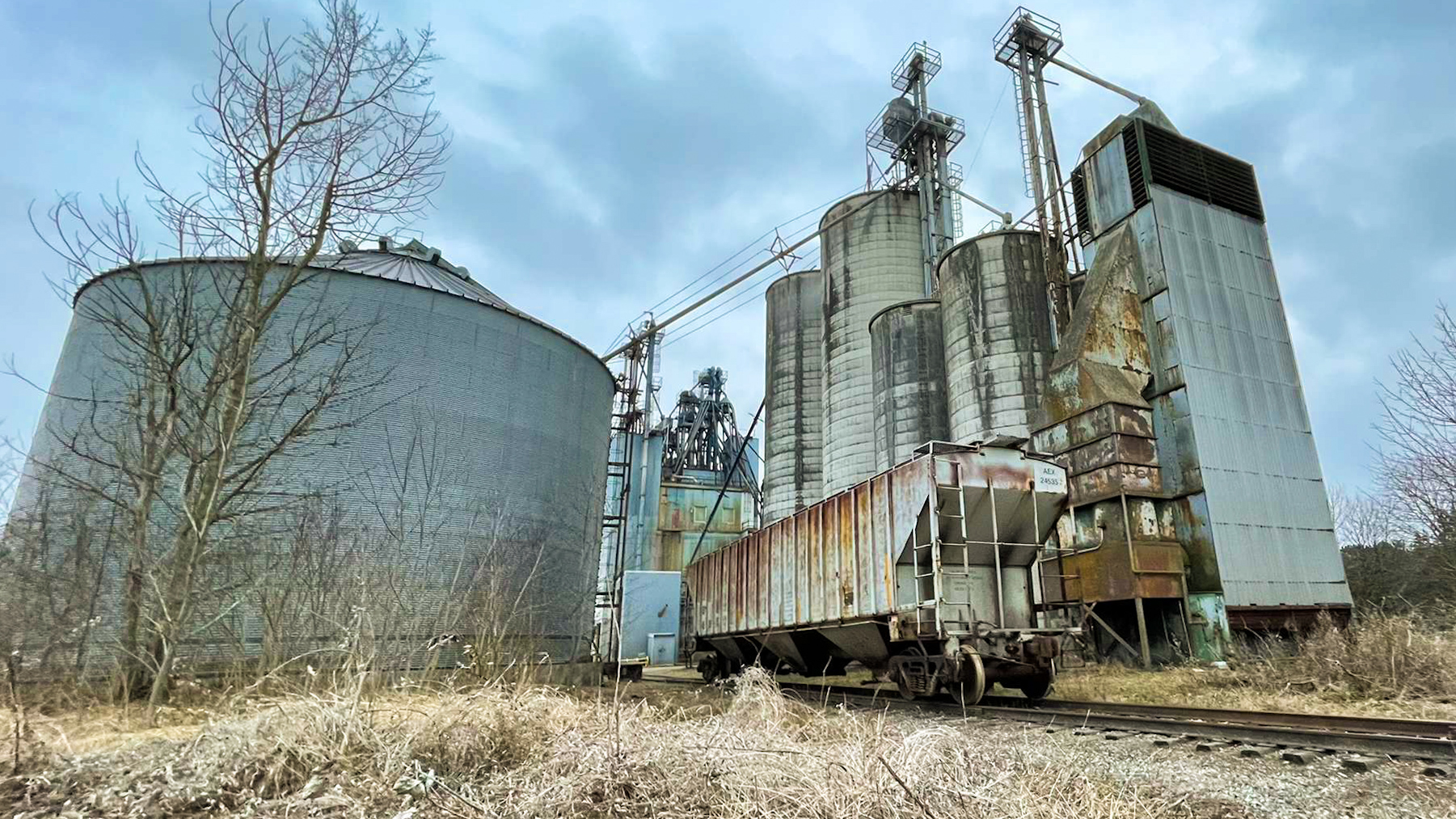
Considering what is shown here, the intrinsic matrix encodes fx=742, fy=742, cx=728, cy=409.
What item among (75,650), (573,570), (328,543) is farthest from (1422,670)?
(75,650)

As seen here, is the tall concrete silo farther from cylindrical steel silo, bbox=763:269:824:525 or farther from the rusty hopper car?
cylindrical steel silo, bbox=763:269:824:525

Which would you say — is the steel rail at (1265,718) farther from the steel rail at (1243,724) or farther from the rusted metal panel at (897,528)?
the rusted metal panel at (897,528)

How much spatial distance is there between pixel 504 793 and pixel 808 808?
6.16 feet

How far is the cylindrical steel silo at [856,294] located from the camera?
26.1 metres

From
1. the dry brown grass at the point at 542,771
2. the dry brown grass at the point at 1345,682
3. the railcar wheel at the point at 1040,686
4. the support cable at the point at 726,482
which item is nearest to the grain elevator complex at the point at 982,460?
the railcar wheel at the point at 1040,686

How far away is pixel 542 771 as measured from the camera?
4.29 metres

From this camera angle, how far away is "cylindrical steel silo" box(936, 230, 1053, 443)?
65.9 ft

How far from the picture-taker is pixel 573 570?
55.3ft

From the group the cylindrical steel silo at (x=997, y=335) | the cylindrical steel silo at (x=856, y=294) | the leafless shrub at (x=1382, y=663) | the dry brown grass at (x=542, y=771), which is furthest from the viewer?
the cylindrical steel silo at (x=856, y=294)

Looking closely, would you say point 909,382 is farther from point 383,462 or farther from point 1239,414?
point 383,462

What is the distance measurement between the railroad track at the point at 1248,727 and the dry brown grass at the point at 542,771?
7.79 ft

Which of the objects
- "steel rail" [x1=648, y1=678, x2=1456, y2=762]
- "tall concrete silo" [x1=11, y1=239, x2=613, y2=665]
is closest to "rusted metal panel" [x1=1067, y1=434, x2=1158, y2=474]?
"steel rail" [x1=648, y1=678, x2=1456, y2=762]

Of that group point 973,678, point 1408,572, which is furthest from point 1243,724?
point 1408,572

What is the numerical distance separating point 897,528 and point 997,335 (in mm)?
12130
